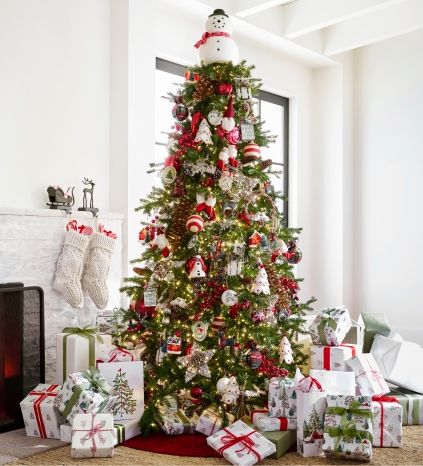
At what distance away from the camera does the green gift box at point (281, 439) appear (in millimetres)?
2818

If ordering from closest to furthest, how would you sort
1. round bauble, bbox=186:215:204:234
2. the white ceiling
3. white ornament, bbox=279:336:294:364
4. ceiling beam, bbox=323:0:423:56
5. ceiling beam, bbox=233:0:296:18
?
round bauble, bbox=186:215:204:234
white ornament, bbox=279:336:294:364
ceiling beam, bbox=233:0:296:18
the white ceiling
ceiling beam, bbox=323:0:423:56

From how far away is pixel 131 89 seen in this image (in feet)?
14.4

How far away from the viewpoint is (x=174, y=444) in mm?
2994

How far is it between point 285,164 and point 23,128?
3030 mm

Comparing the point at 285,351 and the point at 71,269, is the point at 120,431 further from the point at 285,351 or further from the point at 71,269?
the point at 71,269

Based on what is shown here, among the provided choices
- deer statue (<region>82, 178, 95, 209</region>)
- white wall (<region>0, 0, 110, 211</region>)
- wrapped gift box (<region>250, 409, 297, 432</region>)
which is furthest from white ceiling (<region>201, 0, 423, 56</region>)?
wrapped gift box (<region>250, 409, 297, 432</region>)

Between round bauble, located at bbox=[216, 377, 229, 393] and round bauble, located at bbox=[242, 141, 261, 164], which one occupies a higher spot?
round bauble, located at bbox=[242, 141, 261, 164]

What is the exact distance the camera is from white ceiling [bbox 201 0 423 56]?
16.4 feet

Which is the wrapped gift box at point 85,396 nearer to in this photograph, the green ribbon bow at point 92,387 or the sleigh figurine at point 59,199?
the green ribbon bow at point 92,387

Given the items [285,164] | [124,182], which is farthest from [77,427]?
[285,164]

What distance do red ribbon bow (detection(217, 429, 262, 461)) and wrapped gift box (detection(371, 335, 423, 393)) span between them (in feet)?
3.91

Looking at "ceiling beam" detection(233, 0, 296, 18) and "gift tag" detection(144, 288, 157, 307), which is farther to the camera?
"ceiling beam" detection(233, 0, 296, 18)

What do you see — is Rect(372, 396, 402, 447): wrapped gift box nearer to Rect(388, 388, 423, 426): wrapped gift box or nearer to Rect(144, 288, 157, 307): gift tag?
Rect(388, 388, 423, 426): wrapped gift box

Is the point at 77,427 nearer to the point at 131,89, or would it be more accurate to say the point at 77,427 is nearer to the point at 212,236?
the point at 212,236
